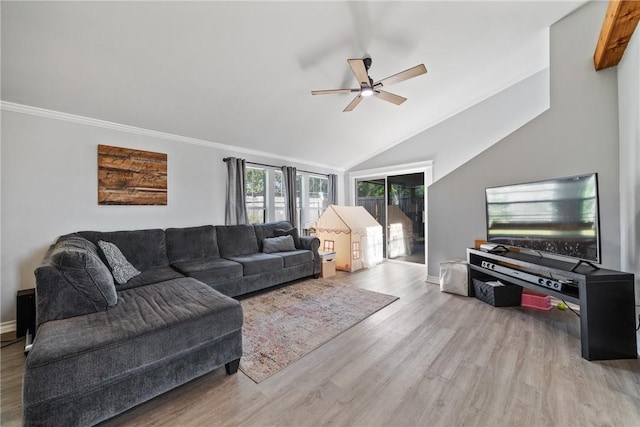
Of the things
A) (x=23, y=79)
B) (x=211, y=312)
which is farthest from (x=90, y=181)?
(x=211, y=312)

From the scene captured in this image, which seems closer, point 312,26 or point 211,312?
point 211,312

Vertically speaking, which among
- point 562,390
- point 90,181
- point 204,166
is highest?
point 204,166

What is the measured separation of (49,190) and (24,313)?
4.23 feet

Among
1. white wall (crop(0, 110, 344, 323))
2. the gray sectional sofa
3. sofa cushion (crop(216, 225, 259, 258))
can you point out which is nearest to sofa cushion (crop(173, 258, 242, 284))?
the gray sectional sofa

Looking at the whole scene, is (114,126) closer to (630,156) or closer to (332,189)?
(332,189)

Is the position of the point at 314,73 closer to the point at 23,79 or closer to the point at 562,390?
the point at 23,79

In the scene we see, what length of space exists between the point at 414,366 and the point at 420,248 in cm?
358

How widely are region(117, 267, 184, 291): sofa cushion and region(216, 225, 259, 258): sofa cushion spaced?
82 centimetres

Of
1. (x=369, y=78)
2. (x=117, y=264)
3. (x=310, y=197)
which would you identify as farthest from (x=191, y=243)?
(x=369, y=78)

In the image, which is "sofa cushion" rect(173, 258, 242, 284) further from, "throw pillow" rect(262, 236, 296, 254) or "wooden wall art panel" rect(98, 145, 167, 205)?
"wooden wall art panel" rect(98, 145, 167, 205)

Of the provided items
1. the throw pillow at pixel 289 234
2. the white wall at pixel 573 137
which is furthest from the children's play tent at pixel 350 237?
the white wall at pixel 573 137

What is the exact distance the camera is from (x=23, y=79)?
226cm

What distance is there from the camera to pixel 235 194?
13.8 ft

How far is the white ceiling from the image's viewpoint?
2.01 m
